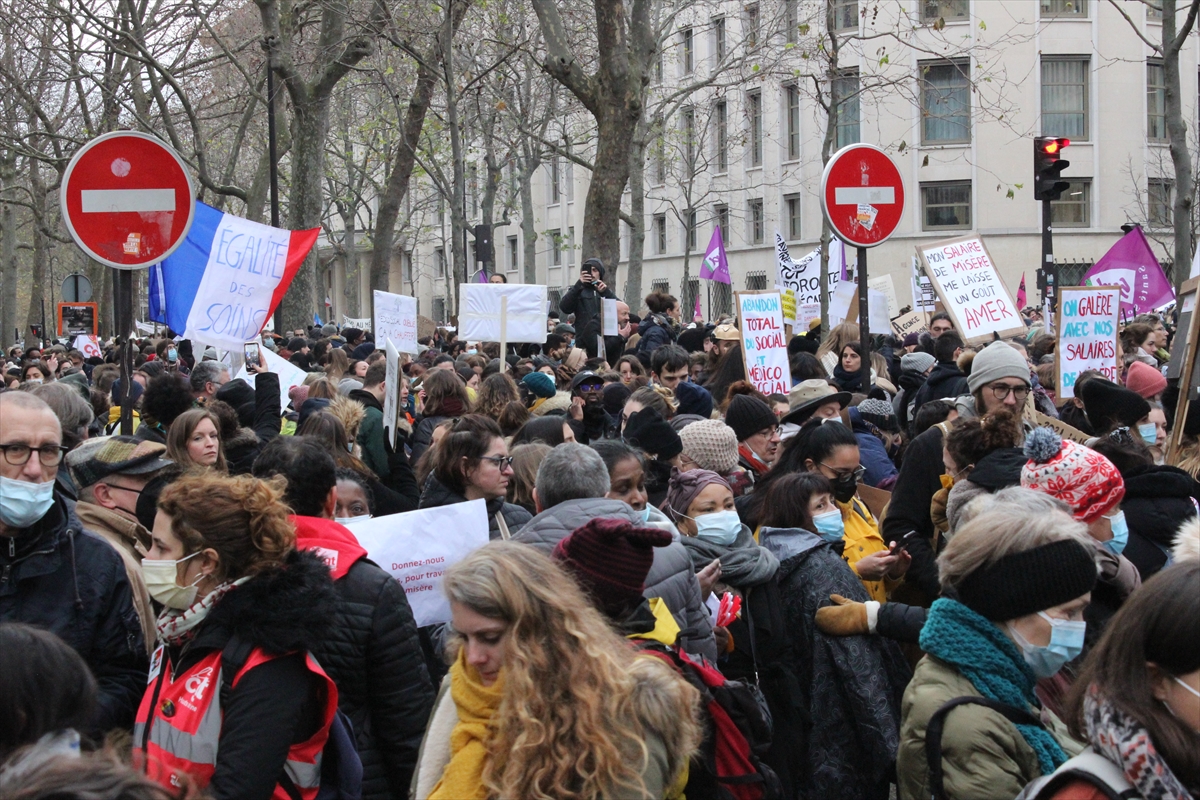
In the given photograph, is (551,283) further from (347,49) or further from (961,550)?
(961,550)

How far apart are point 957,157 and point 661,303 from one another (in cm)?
3105

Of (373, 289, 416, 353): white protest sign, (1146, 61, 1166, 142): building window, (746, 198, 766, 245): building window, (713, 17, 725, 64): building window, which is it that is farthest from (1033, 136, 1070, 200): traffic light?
(746, 198, 766, 245): building window

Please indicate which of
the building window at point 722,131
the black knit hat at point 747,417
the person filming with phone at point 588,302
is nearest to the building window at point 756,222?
the building window at point 722,131

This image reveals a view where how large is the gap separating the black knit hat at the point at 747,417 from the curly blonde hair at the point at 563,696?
12.2 ft

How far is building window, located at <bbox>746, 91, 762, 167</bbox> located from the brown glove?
43116mm

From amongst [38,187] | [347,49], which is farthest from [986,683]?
[38,187]

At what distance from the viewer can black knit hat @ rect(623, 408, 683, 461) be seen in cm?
589

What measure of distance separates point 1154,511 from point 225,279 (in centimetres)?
588

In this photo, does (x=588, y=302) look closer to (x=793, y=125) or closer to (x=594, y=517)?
(x=594, y=517)

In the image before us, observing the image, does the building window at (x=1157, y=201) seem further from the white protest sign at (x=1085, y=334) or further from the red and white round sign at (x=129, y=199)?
the red and white round sign at (x=129, y=199)

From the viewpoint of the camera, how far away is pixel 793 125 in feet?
151

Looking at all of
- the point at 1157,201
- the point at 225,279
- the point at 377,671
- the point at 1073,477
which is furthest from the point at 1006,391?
the point at 1157,201

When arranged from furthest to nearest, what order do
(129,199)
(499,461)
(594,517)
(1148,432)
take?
(1148,432) < (129,199) < (499,461) < (594,517)

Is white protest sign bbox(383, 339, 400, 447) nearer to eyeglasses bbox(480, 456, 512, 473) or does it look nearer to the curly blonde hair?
eyeglasses bbox(480, 456, 512, 473)
